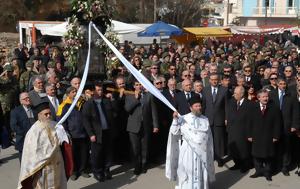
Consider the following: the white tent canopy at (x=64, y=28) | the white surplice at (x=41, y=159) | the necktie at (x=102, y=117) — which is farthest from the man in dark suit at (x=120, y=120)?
the white tent canopy at (x=64, y=28)

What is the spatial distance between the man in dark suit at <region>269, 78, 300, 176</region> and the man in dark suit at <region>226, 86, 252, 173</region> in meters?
0.61

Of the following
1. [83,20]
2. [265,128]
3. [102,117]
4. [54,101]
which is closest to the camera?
[102,117]

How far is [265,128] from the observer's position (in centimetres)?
877

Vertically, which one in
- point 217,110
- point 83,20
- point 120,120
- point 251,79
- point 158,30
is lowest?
point 120,120

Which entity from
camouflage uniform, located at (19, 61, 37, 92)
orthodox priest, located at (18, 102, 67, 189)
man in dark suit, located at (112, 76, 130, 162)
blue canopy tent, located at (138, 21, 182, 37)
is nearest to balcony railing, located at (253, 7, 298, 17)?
blue canopy tent, located at (138, 21, 182, 37)

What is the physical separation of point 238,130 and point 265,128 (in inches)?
26.2

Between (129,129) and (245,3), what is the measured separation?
6106 centimetres

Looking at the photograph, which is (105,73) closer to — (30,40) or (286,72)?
(286,72)

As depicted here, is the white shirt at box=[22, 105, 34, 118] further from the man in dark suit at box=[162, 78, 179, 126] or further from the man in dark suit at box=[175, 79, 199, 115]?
the man in dark suit at box=[175, 79, 199, 115]

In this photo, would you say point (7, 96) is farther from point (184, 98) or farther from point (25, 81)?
point (184, 98)

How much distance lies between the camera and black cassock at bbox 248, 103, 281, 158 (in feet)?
28.7

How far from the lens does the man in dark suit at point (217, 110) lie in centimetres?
962

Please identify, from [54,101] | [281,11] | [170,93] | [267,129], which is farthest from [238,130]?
[281,11]

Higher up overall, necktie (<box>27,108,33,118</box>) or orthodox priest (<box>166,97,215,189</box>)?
necktie (<box>27,108,33,118</box>)
